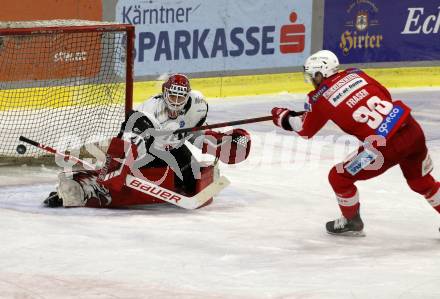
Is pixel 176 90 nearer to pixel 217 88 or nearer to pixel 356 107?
pixel 356 107

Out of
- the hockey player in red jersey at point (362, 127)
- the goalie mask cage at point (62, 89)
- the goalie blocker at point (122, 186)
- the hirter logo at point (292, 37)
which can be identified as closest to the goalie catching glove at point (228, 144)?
the goalie blocker at point (122, 186)

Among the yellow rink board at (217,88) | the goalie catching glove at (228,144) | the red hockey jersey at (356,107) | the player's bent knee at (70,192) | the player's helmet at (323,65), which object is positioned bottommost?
the yellow rink board at (217,88)

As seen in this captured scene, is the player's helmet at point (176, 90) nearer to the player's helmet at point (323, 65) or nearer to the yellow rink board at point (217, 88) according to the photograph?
the player's helmet at point (323, 65)

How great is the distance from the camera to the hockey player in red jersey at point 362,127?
6.11 metres

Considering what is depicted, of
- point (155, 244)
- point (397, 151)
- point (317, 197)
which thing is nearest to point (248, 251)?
point (155, 244)

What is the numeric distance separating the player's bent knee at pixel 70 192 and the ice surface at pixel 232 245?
71 millimetres

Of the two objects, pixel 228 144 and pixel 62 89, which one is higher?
pixel 228 144

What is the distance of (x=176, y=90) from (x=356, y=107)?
129 centimetres

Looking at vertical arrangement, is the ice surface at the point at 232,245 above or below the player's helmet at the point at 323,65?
below

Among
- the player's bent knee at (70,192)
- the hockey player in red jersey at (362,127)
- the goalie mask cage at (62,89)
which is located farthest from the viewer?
the goalie mask cage at (62,89)

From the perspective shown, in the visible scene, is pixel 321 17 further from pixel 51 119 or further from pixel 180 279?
pixel 180 279

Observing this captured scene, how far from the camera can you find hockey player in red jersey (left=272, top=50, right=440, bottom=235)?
6113mm

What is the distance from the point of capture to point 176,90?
6906 millimetres

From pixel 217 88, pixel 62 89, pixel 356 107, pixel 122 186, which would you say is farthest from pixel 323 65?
pixel 217 88
